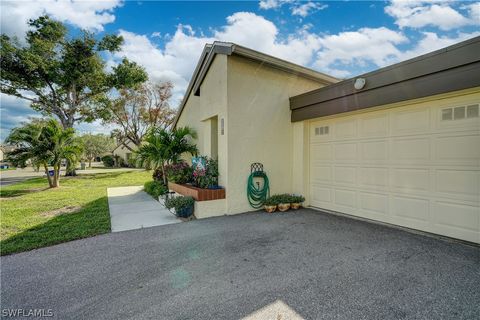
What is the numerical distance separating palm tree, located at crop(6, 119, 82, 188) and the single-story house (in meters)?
7.42

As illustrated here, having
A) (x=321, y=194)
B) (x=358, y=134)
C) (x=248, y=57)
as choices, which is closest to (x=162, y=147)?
(x=248, y=57)

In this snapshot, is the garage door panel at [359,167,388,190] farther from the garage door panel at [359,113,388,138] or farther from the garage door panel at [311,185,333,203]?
the garage door panel at [311,185,333,203]

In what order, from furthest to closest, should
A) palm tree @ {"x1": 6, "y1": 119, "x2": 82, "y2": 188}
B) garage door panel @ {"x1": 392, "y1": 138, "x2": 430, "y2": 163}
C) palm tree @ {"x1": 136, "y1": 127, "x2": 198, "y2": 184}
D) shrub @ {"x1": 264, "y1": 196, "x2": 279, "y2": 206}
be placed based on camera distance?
palm tree @ {"x1": 6, "y1": 119, "x2": 82, "y2": 188}
palm tree @ {"x1": 136, "y1": 127, "x2": 198, "y2": 184}
shrub @ {"x1": 264, "y1": 196, "x2": 279, "y2": 206}
garage door panel @ {"x1": 392, "y1": 138, "x2": 430, "y2": 163}

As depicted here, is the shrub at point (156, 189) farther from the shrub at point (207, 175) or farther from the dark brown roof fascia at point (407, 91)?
the dark brown roof fascia at point (407, 91)

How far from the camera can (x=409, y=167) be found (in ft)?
14.0

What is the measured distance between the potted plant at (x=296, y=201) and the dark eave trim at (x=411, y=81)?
2227 millimetres

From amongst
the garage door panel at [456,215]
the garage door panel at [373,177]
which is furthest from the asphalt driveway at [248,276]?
the garage door panel at [373,177]

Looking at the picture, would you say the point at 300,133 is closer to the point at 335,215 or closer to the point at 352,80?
the point at 352,80

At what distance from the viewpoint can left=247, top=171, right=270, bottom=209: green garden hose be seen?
233 inches

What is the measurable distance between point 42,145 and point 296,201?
11.0 metres

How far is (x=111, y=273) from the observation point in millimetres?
2943

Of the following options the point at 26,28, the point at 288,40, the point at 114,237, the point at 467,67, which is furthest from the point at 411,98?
the point at 26,28

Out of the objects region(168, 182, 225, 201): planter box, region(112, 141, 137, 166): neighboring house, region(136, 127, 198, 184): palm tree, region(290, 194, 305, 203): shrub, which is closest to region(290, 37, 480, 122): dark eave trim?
region(290, 194, 305, 203): shrub

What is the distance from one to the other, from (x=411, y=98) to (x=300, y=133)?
2690 mm
